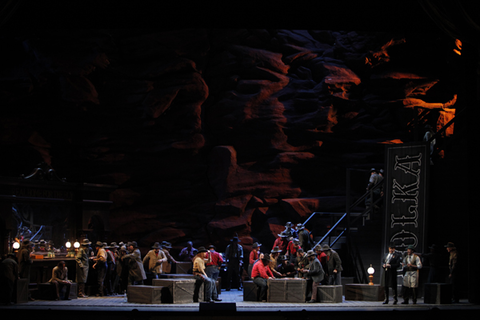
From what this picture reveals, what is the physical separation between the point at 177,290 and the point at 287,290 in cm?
295

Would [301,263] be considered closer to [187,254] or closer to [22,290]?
[187,254]

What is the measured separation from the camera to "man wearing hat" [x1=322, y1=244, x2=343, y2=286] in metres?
16.2

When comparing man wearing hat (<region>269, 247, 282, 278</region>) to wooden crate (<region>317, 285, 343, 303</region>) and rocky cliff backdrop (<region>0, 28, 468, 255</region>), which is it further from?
rocky cliff backdrop (<region>0, 28, 468, 255</region>)

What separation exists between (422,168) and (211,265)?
7125mm

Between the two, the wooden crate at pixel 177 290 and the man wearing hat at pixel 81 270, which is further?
the man wearing hat at pixel 81 270

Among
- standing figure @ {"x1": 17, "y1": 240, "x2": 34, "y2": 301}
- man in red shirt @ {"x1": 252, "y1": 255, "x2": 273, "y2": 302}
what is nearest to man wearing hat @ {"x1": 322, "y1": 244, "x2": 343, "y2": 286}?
man in red shirt @ {"x1": 252, "y1": 255, "x2": 273, "y2": 302}

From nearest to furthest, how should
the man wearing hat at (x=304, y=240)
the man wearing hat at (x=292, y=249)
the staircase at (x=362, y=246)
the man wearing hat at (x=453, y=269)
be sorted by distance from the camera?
the man wearing hat at (x=453, y=269)
the man wearing hat at (x=292, y=249)
the staircase at (x=362, y=246)
the man wearing hat at (x=304, y=240)

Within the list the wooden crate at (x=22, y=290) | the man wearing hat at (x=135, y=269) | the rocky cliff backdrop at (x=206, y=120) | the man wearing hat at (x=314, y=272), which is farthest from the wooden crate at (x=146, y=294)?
the rocky cliff backdrop at (x=206, y=120)

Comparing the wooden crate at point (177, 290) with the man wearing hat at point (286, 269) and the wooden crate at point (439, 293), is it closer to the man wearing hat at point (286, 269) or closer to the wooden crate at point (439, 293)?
the man wearing hat at point (286, 269)

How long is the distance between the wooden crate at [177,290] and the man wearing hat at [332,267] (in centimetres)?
390

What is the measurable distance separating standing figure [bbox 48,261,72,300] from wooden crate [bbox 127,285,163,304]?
218cm

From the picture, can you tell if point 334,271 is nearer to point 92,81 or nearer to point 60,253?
point 60,253

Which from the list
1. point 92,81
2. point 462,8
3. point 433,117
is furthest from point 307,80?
point 462,8

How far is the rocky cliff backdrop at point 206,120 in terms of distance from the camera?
82.4 ft
